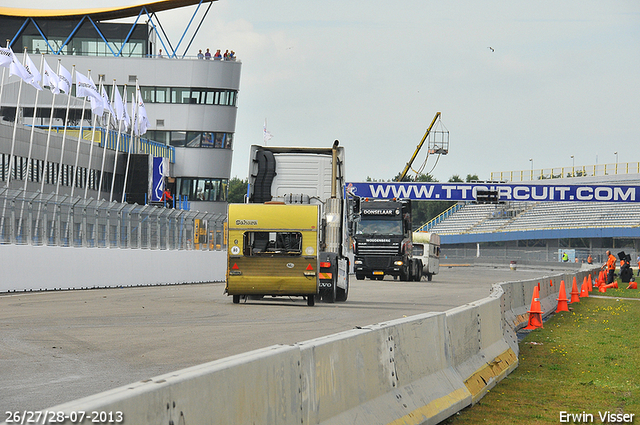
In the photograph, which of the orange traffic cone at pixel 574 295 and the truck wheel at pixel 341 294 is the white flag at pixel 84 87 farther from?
the orange traffic cone at pixel 574 295

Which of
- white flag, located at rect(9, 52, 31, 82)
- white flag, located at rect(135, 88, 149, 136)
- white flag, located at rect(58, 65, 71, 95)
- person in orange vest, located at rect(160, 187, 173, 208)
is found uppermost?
white flag, located at rect(135, 88, 149, 136)

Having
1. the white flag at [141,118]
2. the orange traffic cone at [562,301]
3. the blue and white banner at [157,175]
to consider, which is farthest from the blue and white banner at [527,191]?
the orange traffic cone at [562,301]

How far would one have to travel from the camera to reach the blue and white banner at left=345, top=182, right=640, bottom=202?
69.8 metres

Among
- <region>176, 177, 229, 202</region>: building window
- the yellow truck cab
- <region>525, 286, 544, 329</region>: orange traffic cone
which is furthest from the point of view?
<region>176, 177, 229, 202</region>: building window

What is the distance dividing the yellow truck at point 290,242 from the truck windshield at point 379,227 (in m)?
20.0

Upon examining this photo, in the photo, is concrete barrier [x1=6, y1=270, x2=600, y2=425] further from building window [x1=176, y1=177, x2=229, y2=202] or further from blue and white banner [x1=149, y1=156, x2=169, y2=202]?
building window [x1=176, y1=177, x2=229, y2=202]

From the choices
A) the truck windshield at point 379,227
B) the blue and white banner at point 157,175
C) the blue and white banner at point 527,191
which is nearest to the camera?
the truck windshield at point 379,227

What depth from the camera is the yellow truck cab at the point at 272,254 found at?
67.3ft

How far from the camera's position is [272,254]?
2055cm

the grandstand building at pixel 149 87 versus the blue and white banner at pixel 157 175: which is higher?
the grandstand building at pixel 149 87

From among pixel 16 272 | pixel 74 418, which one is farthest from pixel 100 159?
pixel 74 418

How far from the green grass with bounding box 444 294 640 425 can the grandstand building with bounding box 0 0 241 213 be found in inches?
2260

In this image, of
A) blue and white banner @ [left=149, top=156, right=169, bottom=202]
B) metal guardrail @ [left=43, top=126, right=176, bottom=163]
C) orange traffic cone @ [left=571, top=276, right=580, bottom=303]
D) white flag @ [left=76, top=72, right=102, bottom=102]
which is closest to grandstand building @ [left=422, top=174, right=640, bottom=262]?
metal guardrail @ [left=43, top=126, right=176, bottom=163]

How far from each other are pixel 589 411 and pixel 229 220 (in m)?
13.2
